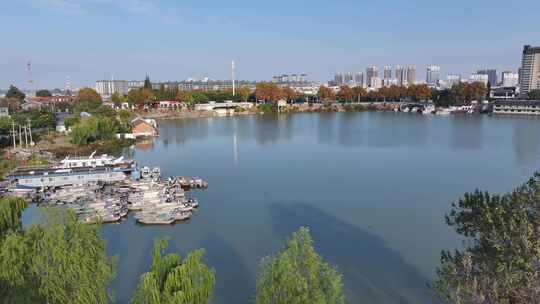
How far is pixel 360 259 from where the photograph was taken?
4.42m

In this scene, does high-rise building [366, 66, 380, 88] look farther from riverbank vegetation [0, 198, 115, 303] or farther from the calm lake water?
riverbank vegetation [0, 198, 115, 303]

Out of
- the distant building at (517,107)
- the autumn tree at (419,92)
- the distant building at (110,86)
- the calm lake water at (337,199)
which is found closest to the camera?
the calm lake water at (337,199)

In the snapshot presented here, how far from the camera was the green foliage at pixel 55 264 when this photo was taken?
231cm

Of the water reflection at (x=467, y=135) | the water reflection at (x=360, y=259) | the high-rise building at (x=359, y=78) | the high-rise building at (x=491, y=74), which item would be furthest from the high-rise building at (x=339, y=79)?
the water reflection at (x=360, y=259)

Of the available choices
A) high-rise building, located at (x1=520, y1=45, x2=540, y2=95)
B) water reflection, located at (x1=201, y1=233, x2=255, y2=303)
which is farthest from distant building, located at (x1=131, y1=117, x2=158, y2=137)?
high-rise building, located at (x1=520, y1=45, x2=540, y2=95)

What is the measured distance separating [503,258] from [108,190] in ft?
20.3

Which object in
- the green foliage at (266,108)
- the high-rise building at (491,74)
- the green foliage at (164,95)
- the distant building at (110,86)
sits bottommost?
the green foliage at (266,108)

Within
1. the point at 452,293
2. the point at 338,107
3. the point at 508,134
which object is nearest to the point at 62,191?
the point at 452,293

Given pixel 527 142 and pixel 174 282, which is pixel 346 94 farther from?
pixel 174 282

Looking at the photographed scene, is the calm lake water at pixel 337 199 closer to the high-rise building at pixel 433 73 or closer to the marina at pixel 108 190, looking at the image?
the marina at pixel 108 190

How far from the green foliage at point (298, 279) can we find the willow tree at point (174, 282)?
0.31 m

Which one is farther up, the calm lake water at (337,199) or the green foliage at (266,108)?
the green foliage at (266,108)

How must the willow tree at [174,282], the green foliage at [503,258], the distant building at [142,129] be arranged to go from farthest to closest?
the distant building at [142,129] < the willow tree at [174,282] < the green foliage at [503,258]

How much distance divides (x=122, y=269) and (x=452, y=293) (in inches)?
127
